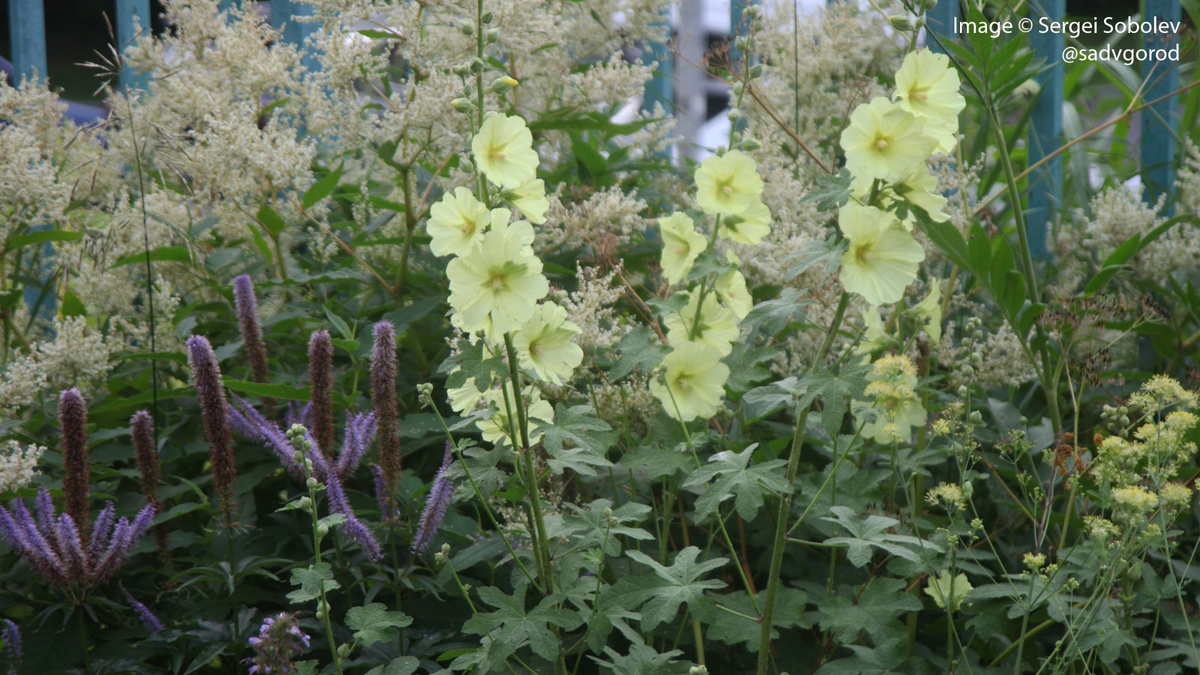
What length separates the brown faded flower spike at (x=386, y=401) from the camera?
57.3 inches

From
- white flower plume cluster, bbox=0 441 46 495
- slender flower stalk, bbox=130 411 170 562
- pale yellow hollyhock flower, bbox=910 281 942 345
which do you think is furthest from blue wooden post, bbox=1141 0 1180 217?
white flower plume cluster, bbox=0 441 46 495

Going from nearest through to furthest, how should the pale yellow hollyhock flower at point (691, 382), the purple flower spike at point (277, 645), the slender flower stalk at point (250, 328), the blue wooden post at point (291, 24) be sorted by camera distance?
the purple flower spike at point (277, 645) → the pale yellow hollyhock flower at point (691, 382) → the slender flower stalk at point (250, 328) → the blue wooden post at point (291, 24)

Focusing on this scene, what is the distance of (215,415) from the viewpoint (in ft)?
4.85

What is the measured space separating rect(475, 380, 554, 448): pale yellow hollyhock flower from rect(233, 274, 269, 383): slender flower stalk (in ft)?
1.75

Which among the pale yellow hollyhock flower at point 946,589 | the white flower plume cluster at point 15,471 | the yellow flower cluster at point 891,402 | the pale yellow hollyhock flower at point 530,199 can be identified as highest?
the pale yellow hollyhock flower at point 530,199

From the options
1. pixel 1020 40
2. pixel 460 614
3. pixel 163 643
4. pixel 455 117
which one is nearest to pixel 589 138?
pixel 455 117

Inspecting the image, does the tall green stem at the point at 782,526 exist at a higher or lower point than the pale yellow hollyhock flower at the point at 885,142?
lower

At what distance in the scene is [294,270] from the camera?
6.77 feet

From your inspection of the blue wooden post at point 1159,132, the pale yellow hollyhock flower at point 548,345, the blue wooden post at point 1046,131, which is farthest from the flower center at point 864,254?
the blue wooden post at point 1159,132

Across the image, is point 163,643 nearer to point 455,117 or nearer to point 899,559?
point 455,117

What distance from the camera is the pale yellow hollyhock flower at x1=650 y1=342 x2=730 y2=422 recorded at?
1348 millimetres

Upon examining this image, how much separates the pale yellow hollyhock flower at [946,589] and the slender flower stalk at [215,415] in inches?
43.2

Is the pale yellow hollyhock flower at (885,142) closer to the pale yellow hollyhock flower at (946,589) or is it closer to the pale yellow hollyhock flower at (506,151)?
the pale yellow hollyhock flower at (506,151)

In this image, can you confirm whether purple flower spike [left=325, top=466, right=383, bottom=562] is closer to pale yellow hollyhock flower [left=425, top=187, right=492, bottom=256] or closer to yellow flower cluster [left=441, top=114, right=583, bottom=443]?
yellow flower cluster [left=441, top=114, right=583, bottom=443]
